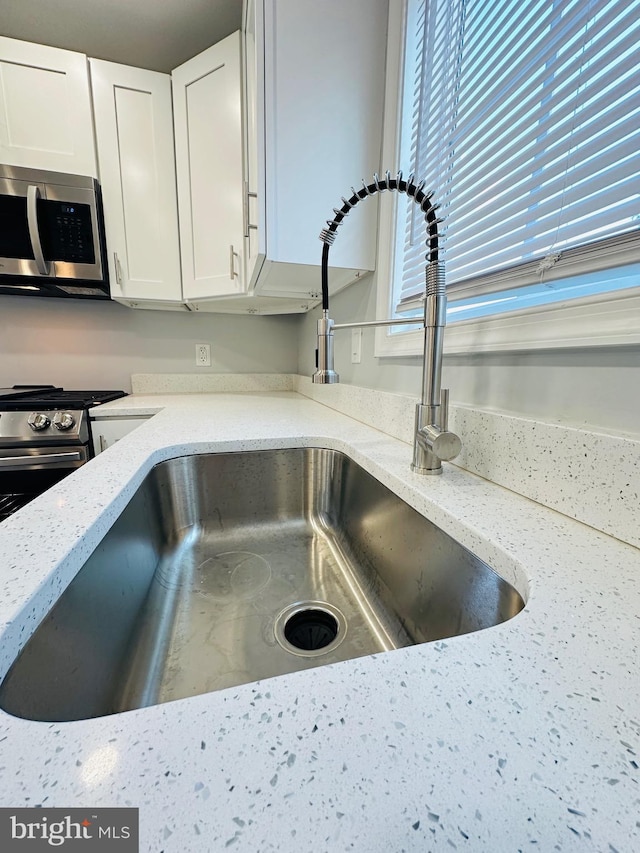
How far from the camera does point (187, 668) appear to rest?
0.54 metres

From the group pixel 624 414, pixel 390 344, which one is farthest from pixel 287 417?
pixel 624 414

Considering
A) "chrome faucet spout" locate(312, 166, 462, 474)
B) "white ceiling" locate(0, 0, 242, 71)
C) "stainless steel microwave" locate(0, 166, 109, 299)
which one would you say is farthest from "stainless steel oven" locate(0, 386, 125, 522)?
"white ceiling" locate(0, 0, 242, 71)

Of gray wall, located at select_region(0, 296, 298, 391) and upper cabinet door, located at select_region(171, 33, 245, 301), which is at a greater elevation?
upper cabinet door, located at select_region(171, 33, 245, 301)

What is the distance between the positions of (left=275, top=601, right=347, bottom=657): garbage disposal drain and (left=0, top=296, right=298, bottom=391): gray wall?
67.4 inches

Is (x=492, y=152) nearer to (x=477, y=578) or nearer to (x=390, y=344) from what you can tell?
(x=390, y=344)

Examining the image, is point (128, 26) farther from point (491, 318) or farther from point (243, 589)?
point (243, 589)

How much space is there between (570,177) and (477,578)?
0.64 metres

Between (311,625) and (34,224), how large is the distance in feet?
6.15

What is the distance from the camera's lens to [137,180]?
1.54 meters

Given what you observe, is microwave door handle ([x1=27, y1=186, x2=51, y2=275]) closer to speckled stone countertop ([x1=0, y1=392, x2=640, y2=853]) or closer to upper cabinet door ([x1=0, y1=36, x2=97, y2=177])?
upper cabinet door ([x1=0, y1=36, x2=97, y2=177])

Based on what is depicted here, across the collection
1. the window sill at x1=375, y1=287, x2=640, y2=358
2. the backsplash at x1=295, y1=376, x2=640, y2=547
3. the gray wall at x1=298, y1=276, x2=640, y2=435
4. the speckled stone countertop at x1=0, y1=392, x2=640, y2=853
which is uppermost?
the window sill at x1=375, y1=287, x2=640, y2=358

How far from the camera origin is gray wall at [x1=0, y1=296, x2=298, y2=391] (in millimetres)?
1787

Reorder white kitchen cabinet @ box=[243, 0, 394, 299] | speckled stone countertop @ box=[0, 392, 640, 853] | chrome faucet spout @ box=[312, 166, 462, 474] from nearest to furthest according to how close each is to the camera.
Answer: speckled stone countertop @ box=[0, 392, 640, 853] < chrome faucet spout @ box=[312, 166, 462, 474] < white kitchen cabinet @ box=[243, 0, 394, 299]

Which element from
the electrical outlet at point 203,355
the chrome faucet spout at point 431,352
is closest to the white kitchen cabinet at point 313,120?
the chrome faucet spout at point 431,352
